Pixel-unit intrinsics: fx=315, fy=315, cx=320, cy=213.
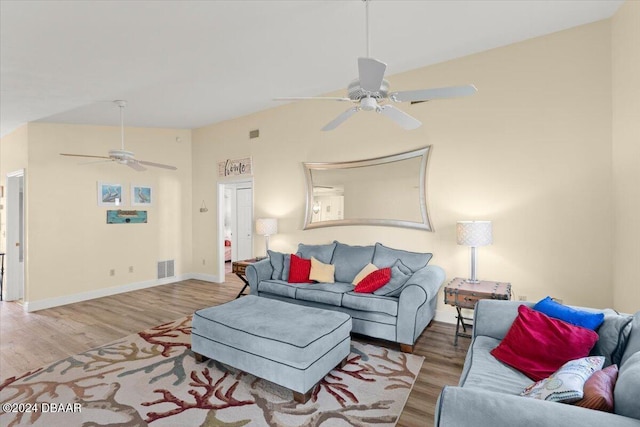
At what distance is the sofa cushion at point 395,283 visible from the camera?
137 inches

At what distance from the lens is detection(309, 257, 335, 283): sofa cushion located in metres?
4.19

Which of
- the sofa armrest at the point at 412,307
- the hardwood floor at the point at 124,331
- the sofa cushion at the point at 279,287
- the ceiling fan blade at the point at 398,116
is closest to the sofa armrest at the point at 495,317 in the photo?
the hardwood floor at the point at 124,331

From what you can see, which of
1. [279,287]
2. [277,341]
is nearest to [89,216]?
[279,287]

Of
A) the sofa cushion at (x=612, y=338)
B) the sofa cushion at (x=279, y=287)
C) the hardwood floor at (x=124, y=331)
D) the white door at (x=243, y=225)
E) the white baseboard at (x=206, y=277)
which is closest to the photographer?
the sofa cushion at (x=612, y=338)

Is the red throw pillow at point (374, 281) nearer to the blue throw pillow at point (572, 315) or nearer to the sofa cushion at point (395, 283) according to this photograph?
the sofa cushion at point (395, 283)

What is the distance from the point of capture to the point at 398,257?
397 centimetres

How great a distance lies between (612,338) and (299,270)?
3.17 meters

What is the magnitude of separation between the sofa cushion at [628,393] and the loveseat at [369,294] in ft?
6.26

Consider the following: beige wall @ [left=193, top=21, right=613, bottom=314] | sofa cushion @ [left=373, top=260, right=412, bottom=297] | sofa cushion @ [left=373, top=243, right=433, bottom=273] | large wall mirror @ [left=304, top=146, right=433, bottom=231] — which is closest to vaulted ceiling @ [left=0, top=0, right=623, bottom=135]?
beige wall @ [left=193, top=21, right=613, bottom=314]

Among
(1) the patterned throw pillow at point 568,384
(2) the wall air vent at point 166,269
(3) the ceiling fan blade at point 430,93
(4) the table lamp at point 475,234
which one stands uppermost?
(3) the ceiling fan blade at point 430,93

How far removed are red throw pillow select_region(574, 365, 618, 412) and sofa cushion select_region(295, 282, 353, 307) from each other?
2410 millimetres

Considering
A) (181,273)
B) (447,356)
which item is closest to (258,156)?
(181,273)

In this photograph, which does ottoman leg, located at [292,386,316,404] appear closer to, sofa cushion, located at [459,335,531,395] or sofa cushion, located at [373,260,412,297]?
sofa cushion, located at [459,335,531,395]

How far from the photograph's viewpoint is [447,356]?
10.2 feet
